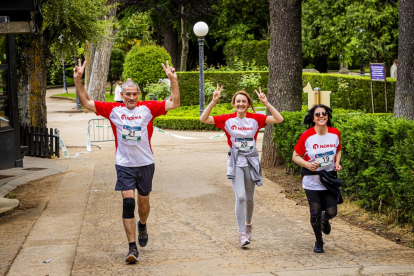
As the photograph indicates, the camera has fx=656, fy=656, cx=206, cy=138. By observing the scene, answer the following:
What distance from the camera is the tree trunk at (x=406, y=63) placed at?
13.1m

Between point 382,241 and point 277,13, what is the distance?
692 centimetres

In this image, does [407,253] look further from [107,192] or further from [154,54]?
→ [154,54]

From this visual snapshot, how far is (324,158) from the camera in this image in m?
6.76

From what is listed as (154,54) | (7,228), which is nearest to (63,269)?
(7,228)

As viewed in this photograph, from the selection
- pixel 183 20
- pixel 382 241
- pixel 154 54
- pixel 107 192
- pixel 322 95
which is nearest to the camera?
pixel 382 241

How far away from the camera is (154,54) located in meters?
31.8

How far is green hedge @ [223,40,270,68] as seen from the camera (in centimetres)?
3919

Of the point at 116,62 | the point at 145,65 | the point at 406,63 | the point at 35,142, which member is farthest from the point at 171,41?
the point at 406,63

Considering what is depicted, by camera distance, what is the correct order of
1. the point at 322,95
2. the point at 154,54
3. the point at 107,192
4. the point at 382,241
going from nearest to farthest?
the point at 382,241, the point at 322,95, the point at 107,192, the point at 154,54

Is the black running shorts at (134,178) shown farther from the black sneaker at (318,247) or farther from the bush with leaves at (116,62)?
the bush with leaves at (116,62)

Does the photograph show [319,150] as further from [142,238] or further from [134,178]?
[142,238]

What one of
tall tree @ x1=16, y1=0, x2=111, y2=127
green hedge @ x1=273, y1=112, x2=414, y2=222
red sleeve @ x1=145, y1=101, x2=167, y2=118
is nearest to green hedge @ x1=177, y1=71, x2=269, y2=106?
tall tree @ x1=16, y1=0, x2=111, y2=127

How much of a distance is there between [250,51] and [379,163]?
32139 millimetres

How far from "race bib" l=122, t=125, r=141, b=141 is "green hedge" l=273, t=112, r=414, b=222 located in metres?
3.01
